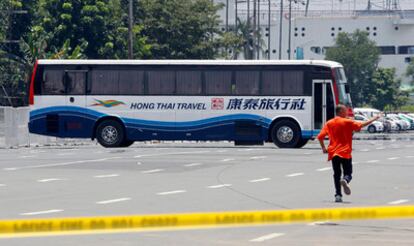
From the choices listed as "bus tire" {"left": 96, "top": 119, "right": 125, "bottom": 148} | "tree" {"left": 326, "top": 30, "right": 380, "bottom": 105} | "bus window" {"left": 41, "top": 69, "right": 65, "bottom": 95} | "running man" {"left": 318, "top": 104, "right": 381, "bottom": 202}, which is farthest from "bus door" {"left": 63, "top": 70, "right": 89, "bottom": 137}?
"tree" {"left": 326, "top": 30, "right": 380, "bottom": 105}

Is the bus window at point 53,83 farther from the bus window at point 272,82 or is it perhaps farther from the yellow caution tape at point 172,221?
the yellow caution tape at point 172,221

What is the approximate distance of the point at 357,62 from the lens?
149 meters

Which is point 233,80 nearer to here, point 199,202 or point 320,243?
point 199,202

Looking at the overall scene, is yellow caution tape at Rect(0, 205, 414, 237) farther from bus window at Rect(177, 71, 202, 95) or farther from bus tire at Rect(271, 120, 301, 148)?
bus window at Rect(177, 71, 202, 95)

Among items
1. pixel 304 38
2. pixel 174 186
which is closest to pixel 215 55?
pixel 174 186

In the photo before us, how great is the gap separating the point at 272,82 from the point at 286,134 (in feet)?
7.01

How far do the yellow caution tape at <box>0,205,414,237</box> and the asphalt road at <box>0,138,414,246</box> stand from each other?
0.17m

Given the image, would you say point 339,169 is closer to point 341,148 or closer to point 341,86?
point 341,148

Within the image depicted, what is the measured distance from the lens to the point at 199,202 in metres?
20.4

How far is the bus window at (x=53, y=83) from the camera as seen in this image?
45156 millimetres

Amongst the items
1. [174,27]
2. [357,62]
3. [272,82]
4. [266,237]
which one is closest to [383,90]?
[357,62]

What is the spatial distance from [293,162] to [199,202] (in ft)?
44.8

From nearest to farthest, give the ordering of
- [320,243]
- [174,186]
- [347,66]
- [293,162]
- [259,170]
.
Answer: [320,243]
[174,186]
[259,170]
[293,162]
[347,66]

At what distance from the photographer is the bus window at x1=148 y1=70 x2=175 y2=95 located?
45.3 meters
